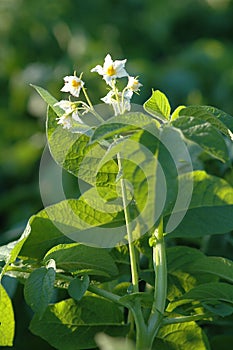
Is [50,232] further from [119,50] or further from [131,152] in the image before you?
[119,50]

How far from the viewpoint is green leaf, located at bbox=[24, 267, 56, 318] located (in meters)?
0.73

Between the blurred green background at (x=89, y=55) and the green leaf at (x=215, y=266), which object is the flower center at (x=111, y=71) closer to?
the green leaf at (x=215, y=266)

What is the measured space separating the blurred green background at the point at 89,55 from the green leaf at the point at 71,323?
1.00 m

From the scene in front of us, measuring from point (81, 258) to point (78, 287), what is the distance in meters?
0.04

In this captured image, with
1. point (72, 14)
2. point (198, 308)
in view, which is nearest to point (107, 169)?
point (198, 308)

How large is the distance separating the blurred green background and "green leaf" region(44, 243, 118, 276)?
3.41ft

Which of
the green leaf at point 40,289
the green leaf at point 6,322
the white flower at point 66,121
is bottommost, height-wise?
the green leaf at point 6,322

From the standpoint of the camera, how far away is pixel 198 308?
2.82 feet

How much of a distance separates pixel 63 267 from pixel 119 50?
8.89 ft

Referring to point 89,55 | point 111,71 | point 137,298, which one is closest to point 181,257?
point 137,298

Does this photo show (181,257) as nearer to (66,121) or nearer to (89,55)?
(66,121)

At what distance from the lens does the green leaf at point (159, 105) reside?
76 centimetres

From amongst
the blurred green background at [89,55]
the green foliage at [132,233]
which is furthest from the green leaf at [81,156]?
the blurred green background at [89,55]

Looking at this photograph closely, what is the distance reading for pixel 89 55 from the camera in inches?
120
